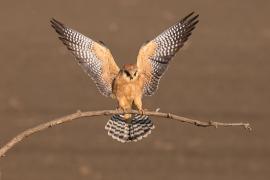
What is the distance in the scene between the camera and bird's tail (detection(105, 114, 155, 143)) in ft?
20.0

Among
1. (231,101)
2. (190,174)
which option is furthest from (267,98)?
(190,174)

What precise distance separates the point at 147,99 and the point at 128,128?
5.81 m

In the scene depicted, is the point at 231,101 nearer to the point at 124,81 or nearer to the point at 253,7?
the point at 253,7

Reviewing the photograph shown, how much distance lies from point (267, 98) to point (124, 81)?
21.8 ft

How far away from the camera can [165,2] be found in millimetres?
12547

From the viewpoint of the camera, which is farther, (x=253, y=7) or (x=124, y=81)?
(x=253, y=7)

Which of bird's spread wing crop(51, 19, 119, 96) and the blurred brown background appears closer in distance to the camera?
bird's spread wing crop(51, 19, 119, 96)

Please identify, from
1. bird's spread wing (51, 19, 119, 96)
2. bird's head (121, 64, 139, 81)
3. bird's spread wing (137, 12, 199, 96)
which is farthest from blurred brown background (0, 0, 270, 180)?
bird's head (121, 64, 139, 81)

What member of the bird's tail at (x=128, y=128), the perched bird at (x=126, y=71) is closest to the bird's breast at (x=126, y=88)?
the perched bird at (x=126, y=71)

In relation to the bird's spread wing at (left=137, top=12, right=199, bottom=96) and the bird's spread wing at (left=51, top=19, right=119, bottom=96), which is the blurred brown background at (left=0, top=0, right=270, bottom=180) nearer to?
the bird's spread wing at (left=137, top=12, right=199, bottom=96)

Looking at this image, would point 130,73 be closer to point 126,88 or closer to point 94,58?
point 126,88

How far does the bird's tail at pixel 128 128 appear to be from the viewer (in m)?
6.10

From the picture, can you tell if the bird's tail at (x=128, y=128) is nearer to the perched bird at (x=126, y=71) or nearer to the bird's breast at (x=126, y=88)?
the perched bird at (x=126, y=71)

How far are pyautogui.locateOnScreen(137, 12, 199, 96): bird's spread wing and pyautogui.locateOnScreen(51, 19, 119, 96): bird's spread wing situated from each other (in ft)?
0.57
